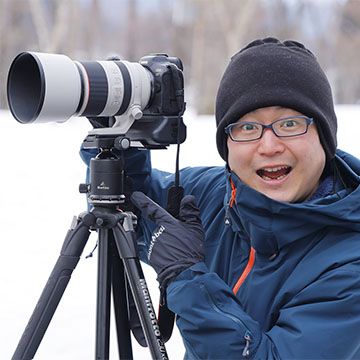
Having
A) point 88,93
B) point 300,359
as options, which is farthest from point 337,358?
point 88,93

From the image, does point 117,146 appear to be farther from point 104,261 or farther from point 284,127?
point 284,127

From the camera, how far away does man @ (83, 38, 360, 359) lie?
46.4 inches

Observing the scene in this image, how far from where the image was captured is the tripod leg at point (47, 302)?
1375 mm

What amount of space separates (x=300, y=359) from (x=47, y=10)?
21.7m

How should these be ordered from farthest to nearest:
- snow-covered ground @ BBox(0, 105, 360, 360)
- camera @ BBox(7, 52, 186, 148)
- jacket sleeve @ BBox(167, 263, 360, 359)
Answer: snow-covered ground @ BBox(0, 105, 360, 360)
camera @ BBox(7, 52, 186, 148)
jacket sleeve @ BBox(167, 263, 360, 359)

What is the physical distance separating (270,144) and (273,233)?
0.63ft

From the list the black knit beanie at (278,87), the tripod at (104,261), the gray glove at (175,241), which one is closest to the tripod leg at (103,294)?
the tripod at (104,261)

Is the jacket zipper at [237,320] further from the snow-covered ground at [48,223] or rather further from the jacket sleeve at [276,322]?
the snow-covered ground at [48,223]

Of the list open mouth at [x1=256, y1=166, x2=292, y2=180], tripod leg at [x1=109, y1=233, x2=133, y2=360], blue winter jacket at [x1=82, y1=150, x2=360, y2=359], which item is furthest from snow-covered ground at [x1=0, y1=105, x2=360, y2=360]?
open mouth at [x1=256, y1=166, x2=292, y2=180]

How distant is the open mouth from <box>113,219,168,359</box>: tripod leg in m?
0.33

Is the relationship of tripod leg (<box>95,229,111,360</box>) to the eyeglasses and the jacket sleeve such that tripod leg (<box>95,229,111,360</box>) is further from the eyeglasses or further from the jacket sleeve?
the eyeglasses

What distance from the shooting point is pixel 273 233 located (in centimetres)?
129

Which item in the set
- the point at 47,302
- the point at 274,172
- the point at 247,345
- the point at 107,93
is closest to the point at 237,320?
the point at 247,345

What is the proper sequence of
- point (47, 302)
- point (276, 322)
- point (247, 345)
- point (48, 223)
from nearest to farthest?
point (247, 345), point (276, 322), point (47, 302), point (48, 223)
